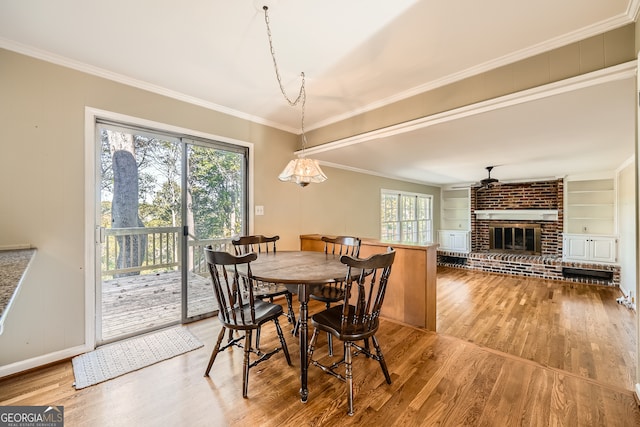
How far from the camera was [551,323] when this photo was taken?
3266mm

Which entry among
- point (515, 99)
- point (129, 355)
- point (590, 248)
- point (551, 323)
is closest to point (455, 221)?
point (590, 248)

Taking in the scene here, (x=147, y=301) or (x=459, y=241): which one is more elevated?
(x=459, y=241)

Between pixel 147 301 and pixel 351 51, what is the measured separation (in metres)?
3.53

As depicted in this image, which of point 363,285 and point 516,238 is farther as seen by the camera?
point 516,238

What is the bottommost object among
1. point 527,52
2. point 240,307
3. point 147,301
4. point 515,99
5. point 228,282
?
point 147,301

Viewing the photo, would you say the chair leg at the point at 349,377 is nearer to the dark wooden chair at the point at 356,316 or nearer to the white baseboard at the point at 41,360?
the dark wooden chair at the point at 356,316

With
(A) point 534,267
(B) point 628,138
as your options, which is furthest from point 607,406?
(A) point 534,267

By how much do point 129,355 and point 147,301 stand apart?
1.18m

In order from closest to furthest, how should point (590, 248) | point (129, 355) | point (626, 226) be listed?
1. point (129, 355)
2. point (626, 226)
3. point (590, 248)

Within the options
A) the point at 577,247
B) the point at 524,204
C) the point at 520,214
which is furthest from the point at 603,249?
the point at 524,204

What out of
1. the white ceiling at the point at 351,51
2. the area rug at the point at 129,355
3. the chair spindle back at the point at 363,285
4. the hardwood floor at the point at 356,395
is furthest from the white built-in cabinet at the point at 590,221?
the area rug at the point at 129,355

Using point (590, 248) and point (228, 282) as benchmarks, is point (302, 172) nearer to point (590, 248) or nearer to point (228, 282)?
point (228, 282)

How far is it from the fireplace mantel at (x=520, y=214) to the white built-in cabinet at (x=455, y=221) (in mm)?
397

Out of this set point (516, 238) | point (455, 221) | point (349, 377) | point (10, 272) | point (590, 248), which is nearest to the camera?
point (10, 272)
